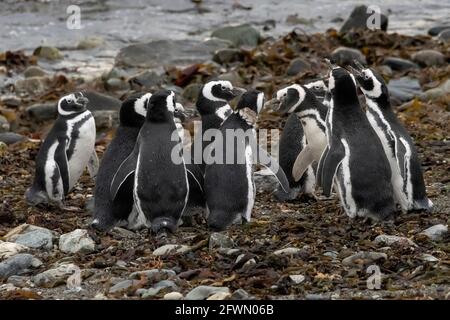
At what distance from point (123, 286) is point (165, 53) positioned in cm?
1136

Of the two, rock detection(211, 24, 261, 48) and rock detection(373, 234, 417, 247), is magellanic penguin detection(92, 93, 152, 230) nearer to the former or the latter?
rock detection(373, 234, 417, 247)

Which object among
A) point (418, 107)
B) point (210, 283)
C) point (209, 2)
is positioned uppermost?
point (210, 283)

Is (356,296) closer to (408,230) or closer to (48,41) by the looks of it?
(408,230)

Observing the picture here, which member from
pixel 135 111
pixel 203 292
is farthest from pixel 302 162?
pixel 203 292

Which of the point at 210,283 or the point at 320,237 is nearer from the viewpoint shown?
the point at 210,283

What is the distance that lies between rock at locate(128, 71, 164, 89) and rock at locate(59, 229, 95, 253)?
7505 mm

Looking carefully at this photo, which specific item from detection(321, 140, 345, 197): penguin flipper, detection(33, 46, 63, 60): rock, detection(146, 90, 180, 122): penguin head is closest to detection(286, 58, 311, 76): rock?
detection(33, 46, 63, 60): rock

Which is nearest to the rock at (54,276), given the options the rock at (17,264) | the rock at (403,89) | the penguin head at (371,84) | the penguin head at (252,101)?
the rock at (17,264)

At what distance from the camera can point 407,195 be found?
7.32 m

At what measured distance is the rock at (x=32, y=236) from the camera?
23.1 feet

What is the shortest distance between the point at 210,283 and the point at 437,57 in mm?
9161

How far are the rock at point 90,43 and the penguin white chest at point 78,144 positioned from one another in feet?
31.8

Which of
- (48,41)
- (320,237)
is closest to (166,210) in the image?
(320,237)
